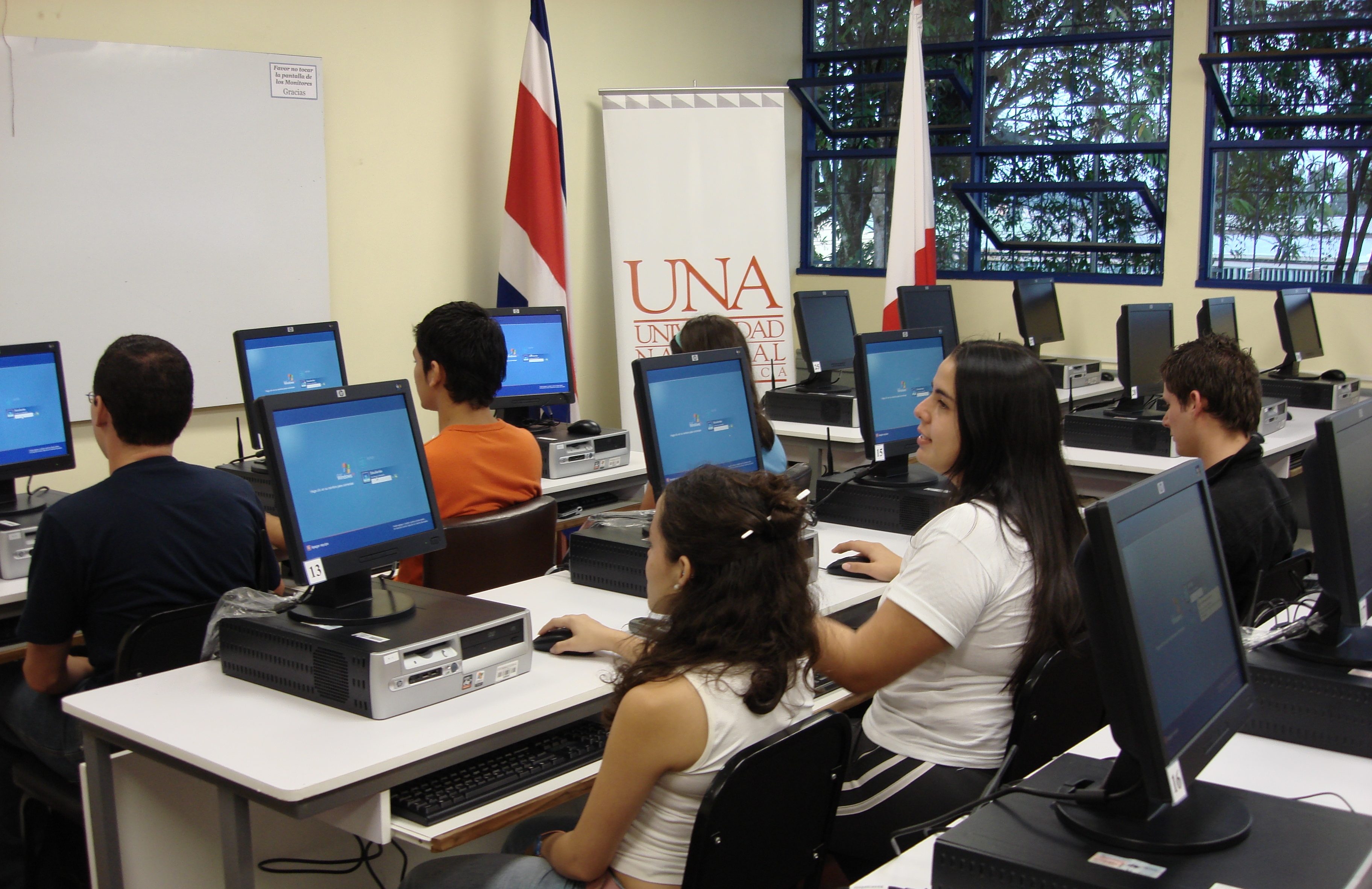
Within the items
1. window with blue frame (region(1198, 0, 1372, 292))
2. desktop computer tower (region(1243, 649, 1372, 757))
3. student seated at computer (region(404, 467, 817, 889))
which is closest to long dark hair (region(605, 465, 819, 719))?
student seated at computer (region(404, 467, 817, 889))

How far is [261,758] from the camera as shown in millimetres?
1681

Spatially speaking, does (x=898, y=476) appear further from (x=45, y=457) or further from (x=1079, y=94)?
(x=1079, y=94)

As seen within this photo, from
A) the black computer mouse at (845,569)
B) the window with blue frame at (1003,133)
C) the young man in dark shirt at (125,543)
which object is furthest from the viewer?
the window with blue frame at (1003,133)

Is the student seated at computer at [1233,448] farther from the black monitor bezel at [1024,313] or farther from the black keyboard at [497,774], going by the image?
the black monitor bezel at [1024,313]

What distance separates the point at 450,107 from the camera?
17.2 feet

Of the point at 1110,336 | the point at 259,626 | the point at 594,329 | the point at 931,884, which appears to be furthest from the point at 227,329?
the point at 1110,336

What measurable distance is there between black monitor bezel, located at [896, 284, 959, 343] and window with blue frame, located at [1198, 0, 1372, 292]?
1.25 metres

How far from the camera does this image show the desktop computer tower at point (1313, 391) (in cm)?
511

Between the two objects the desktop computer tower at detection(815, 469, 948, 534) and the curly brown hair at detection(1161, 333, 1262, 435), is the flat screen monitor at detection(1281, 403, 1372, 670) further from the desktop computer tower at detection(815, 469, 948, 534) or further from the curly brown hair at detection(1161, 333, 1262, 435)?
the desktop computer tower at detection(815, 469, 948, 534)

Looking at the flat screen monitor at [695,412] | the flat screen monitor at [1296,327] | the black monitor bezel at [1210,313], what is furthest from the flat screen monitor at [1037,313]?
the flat screen monitor at [695,412]

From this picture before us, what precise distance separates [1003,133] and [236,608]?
5.49 m

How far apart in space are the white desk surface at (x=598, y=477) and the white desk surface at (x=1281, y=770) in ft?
7.33

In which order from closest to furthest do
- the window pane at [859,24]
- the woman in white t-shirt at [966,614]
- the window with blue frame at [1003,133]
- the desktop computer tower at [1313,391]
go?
the woman in white t-shirt at [966,614] < the desktop computer tower at [1313,391] < the window with blue frame at [1003,133] < the window pane at [859,24]

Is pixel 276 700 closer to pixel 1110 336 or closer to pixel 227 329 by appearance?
pixel 227 329
